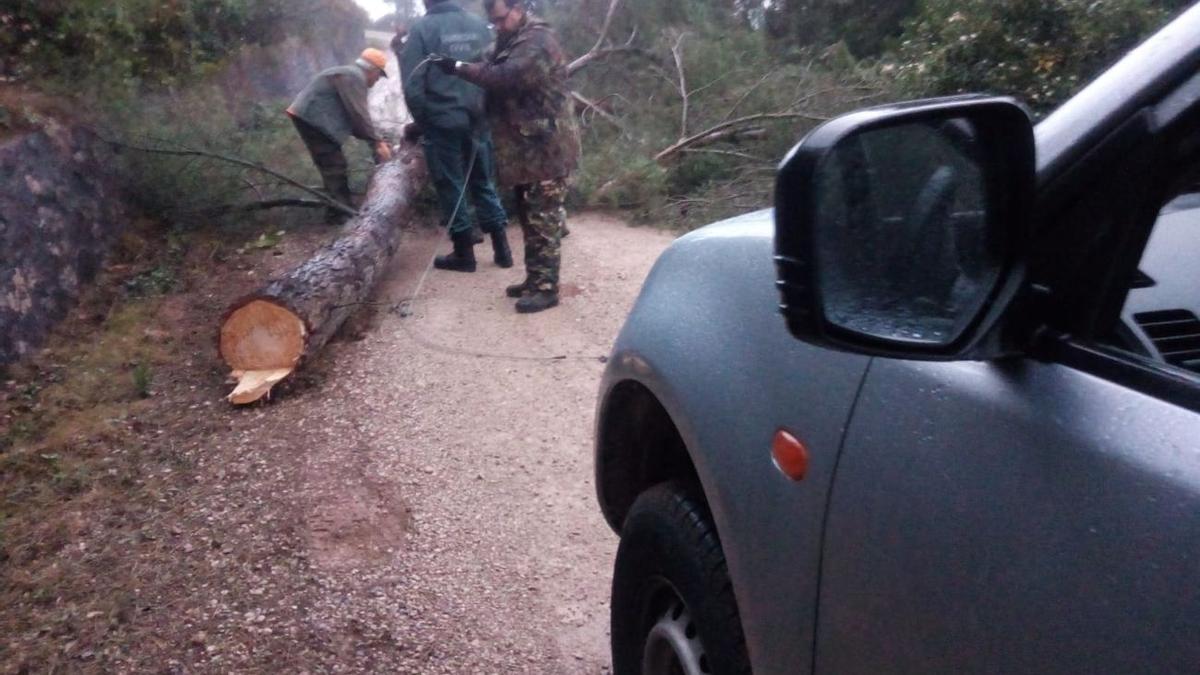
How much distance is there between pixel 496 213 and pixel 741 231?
541cm

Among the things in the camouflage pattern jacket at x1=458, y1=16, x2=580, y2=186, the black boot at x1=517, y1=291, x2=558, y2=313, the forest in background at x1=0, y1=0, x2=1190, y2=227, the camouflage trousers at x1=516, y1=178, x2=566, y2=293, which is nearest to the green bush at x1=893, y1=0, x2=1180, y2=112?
the forest in background at x1=0, y1=0, x2=1190, y2=227

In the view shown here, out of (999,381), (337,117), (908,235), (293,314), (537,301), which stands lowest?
(537,301)

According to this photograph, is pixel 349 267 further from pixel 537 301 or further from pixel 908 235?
pixel 908 235

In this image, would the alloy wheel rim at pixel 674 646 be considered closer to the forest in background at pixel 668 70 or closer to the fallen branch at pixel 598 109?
the forest in background at pixel 668 70

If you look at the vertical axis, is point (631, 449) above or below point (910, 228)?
below

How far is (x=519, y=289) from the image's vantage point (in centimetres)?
696

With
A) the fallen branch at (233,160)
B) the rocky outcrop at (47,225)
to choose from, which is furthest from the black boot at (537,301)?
the rocky outcrop at (47,225)

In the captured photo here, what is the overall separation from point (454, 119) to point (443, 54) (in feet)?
1.45

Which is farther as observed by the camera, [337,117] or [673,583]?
[337,117]

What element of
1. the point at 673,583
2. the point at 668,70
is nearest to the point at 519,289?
the point at 673,583

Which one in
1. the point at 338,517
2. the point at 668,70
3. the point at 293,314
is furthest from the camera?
the point at 668,70

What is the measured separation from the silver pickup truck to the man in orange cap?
7392 millimetres

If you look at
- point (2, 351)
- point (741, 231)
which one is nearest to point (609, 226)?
point (2, 351)

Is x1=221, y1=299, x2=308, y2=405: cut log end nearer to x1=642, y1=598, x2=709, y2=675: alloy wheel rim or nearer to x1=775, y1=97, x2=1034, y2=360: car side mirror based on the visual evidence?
x1=642, y1=598, x2=709, y2=675: alloy wheel rim
